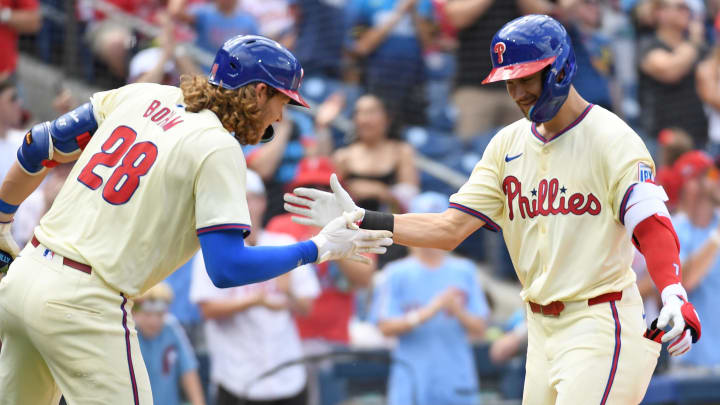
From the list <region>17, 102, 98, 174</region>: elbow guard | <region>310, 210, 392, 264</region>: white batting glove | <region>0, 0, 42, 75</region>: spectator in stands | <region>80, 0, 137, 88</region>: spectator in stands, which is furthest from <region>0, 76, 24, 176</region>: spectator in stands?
<region>310, 210, 392, 264</region>: white batting glove

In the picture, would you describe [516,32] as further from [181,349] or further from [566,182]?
[181,349]

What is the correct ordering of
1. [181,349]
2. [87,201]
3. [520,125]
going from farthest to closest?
[181,349], [520,125], [87,201]

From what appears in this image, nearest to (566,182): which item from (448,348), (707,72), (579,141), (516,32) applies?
(579,141)

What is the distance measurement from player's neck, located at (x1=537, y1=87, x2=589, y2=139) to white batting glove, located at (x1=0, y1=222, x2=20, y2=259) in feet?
7.76

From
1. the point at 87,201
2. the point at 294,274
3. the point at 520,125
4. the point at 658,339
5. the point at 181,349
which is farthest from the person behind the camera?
the point at 294,274

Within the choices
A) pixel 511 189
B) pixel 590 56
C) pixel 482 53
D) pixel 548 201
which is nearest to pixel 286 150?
pixel 482 53

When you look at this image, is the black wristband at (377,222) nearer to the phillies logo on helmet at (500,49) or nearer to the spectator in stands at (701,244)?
the phillies logo on helmet at (500,49)

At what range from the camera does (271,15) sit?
10.0 metres

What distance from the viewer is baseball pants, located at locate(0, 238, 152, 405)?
3744mm

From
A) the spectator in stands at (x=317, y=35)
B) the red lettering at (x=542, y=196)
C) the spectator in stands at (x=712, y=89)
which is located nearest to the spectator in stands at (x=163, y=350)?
the red lettering at (x=542, y=196)

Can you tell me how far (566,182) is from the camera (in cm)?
428

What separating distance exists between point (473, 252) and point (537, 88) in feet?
17.6

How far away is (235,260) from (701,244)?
5401 millimetres

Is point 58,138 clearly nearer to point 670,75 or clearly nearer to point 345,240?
point 345,240
